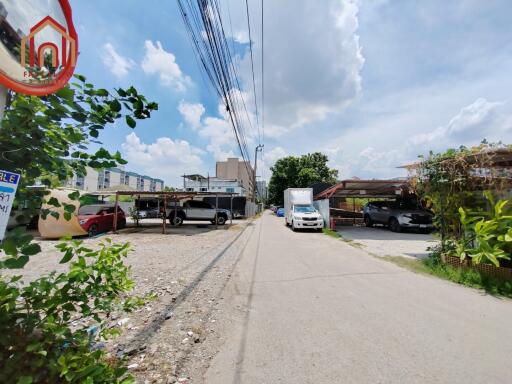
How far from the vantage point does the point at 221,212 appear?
2138cm

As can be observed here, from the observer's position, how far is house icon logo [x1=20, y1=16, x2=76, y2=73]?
5.41 ft

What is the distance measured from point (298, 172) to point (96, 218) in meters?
32.8

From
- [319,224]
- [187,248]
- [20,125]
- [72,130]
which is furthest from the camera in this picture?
[319,224]

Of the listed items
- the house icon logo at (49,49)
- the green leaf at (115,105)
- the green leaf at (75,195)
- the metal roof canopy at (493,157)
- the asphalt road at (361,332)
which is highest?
the metal roof canopy at (493,157)

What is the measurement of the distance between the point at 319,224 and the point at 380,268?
9085 millimetres

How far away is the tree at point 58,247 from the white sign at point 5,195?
10 centimetres

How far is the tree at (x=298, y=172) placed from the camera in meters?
41.0

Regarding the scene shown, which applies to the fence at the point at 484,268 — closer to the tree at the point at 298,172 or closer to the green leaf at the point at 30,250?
the green leaf at the point at 30,250

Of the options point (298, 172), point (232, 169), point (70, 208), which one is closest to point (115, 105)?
point (70, 208)

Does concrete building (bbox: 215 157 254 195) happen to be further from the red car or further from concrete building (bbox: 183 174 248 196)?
the red car

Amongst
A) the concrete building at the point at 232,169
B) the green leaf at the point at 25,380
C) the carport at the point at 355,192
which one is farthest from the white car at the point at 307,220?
the concrete building at the point at 232,169

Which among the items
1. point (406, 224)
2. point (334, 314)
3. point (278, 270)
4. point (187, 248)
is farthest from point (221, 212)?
point (334, 314)

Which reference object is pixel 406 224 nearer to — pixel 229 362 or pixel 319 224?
pixel 319 224

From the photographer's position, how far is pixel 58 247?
1.72 meters
